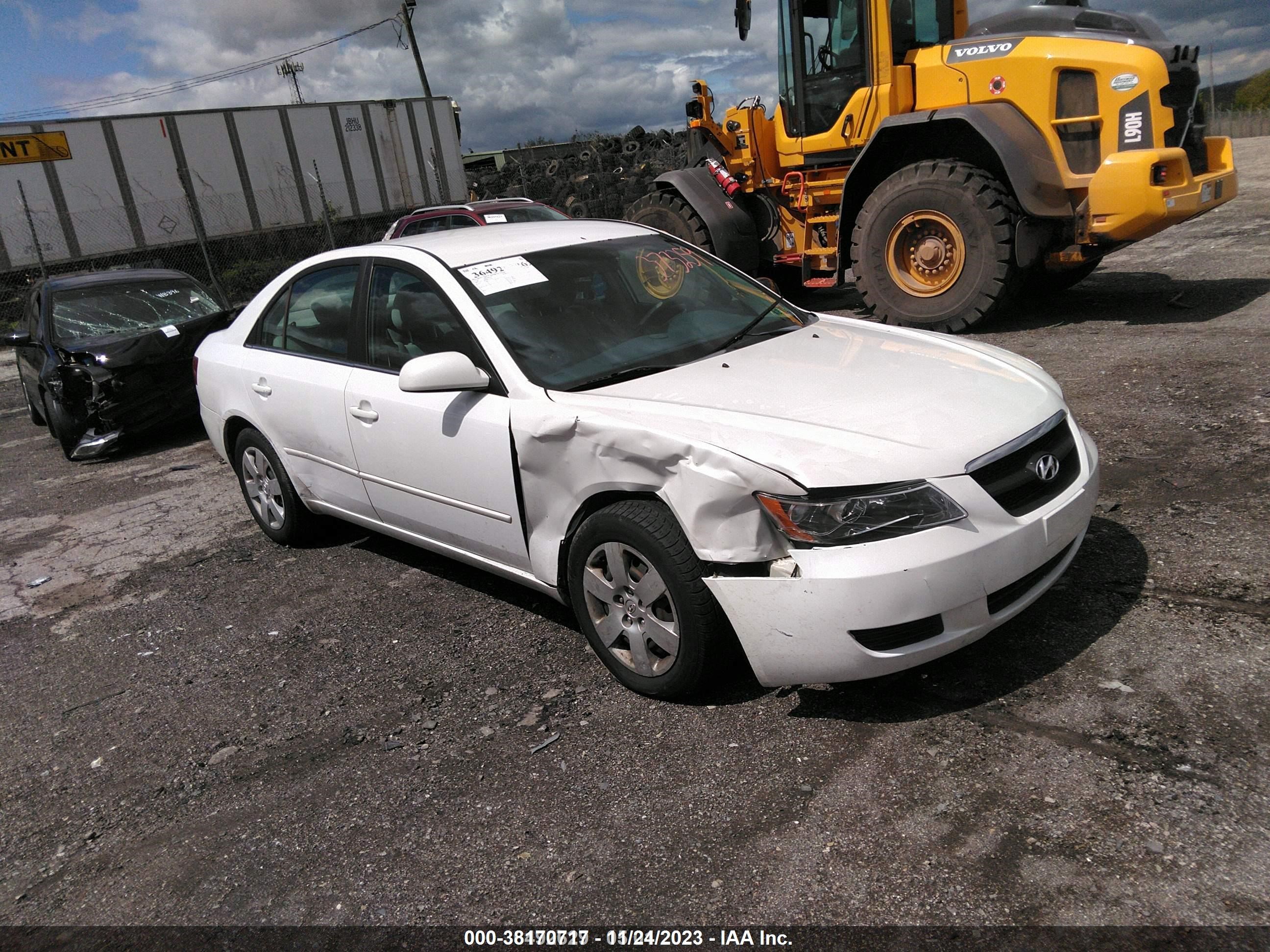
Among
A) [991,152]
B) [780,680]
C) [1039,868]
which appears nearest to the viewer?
[1039,868]

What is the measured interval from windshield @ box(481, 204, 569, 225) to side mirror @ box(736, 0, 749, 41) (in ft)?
13.4

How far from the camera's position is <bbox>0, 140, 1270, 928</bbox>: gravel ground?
90.7 inches

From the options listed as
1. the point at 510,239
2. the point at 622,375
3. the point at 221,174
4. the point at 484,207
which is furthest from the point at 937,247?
the point at 221,174

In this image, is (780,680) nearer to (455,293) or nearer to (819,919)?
(819,919)

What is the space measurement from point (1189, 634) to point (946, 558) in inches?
43.2

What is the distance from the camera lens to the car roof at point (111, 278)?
9008mm

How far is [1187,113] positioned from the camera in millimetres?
7191

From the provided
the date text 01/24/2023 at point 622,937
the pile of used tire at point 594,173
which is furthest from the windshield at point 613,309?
the pile of used tire at point 594,173

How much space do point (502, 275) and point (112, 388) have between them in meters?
5.93

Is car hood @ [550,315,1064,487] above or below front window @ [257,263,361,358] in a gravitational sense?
below

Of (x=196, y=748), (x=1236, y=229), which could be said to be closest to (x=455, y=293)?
(x=196, y=748)

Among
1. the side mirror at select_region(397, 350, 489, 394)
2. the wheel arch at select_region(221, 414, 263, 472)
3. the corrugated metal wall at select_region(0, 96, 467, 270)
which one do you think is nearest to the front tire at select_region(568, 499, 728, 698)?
the side mirror at select_region(397, 350, 489, 394)

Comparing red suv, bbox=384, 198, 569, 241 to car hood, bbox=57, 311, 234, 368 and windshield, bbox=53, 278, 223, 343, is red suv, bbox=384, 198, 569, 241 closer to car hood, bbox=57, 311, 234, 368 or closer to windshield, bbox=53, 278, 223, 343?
windshield, bbox=53, 278, 223, 343

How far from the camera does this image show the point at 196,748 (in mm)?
3375
